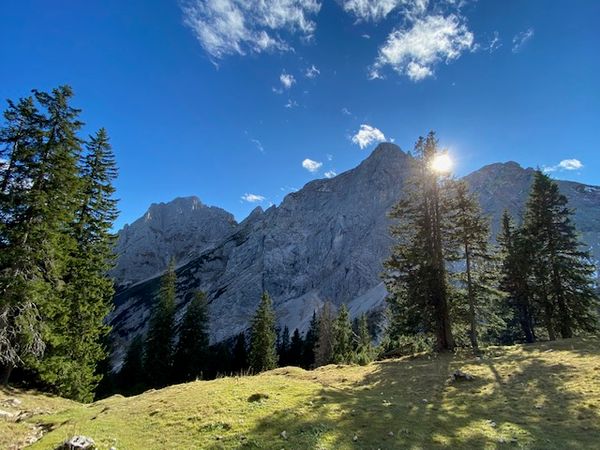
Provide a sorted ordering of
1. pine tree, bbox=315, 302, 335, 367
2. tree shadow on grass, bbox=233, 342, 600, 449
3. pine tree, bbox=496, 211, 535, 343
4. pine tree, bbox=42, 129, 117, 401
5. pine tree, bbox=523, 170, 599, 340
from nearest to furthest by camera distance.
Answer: tree shadow on grass, bbox=233, 342, 600, 449 < pine tree, bbox=42, 129, 117, 401 < pine tree, bbox=523, 170, 599, 340 < pine tree, bbox=496, 211, 535, 343 < pine tree, bbox=315, 302, 335, 367

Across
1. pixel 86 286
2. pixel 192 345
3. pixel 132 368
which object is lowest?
pixel 132 368

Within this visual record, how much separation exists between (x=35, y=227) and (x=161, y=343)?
33.0m

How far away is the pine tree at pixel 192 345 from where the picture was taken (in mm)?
51219

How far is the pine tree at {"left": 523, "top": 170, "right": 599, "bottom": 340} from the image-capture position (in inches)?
1294

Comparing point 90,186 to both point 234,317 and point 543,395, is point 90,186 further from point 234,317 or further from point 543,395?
point 234,317

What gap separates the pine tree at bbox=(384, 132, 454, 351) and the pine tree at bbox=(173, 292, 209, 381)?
108ft

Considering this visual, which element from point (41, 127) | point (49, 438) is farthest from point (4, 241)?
point (49, 438)

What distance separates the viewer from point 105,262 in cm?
3105

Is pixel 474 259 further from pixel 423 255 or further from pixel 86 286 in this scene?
pixel 86 286

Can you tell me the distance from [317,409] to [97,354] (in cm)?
2434

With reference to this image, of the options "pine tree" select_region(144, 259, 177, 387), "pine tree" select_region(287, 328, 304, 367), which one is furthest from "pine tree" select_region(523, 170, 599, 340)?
"pine tree" select_region(287, 328, 304, 367)

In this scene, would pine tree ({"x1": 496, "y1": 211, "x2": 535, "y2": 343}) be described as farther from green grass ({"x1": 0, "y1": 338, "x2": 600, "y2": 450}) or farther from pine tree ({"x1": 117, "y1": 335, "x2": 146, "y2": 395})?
pine tree ({"x1": 117, "y1": 335, "x2": 146, "y2": 395})

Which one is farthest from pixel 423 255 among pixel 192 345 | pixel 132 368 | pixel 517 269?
pixel 132 368

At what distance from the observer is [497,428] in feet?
34.9
